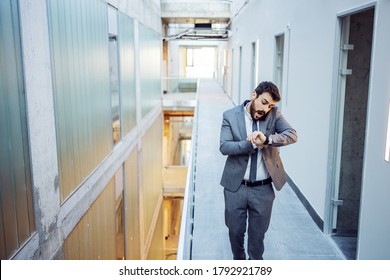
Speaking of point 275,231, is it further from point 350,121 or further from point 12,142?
point 12,142

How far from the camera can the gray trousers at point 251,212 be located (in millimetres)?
3285

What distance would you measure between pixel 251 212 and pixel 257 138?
2.45ft

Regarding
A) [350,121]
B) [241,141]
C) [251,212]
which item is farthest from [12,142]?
[350,121]

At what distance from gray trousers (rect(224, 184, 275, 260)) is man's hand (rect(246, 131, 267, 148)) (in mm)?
466

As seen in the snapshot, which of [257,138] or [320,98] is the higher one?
[320,98]

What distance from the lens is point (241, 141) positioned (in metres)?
3.16

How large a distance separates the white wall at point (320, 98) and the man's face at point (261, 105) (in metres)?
0.92

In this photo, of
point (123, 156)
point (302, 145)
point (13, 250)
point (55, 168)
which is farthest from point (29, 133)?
point (123, 156)

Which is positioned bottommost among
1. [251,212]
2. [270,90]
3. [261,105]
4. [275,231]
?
[275,231]

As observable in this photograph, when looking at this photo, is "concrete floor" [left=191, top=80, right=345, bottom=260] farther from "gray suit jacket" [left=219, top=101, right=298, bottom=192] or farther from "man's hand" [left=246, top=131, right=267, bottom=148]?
"man's hand" [left=246, top=131, right=267, bottom=148]

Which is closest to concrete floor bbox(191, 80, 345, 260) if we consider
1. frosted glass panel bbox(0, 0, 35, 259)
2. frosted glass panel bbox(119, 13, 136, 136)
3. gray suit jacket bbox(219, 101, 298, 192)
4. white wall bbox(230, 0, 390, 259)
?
white wall bbox(230, 0, 390, 259)

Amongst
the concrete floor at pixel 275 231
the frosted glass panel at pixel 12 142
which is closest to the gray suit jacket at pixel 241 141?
the concrete floor at pixel 275 231

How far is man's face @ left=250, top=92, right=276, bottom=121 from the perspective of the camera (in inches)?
121

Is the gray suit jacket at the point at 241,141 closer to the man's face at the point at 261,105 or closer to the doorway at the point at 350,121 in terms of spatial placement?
the man's face at the point at 261,105
